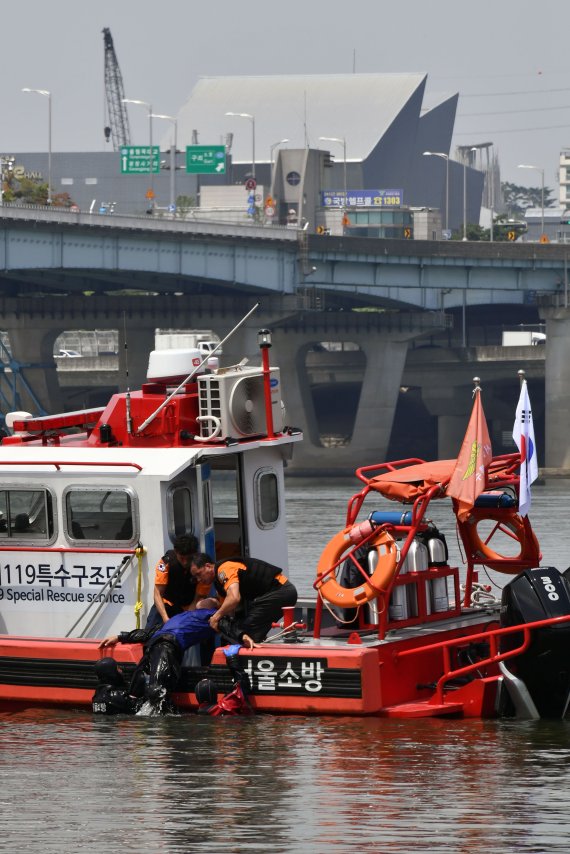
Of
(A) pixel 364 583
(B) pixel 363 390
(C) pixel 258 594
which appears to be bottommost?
(B) pixel 363 390

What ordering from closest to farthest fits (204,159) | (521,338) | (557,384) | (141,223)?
1. (141,223)
2. (557,384)
3. (204,159)
4. (521,338)

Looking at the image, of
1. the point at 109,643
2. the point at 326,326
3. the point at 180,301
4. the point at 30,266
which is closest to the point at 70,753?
the point at 109,643

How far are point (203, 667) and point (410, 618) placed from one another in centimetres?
240

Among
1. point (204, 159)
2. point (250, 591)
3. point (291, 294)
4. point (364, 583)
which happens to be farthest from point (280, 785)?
point (204, 159)

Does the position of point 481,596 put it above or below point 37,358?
above

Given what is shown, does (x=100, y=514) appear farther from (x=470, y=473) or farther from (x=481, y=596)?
(x=481, y=596)

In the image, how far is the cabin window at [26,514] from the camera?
723 inches

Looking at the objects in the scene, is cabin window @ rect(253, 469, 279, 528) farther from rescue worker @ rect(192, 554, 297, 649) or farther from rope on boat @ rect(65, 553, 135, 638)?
rope on boat @ rect(65, 553, 135, 638)

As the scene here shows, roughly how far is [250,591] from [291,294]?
6984cm

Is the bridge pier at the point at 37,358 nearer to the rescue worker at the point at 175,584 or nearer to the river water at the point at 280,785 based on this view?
the rescue worker at the point at 175,584

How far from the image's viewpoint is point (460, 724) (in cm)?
1722

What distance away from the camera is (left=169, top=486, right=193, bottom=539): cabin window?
1800 cm

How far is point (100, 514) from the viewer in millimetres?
18188

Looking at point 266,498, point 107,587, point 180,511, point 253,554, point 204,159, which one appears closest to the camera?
point 107,587
